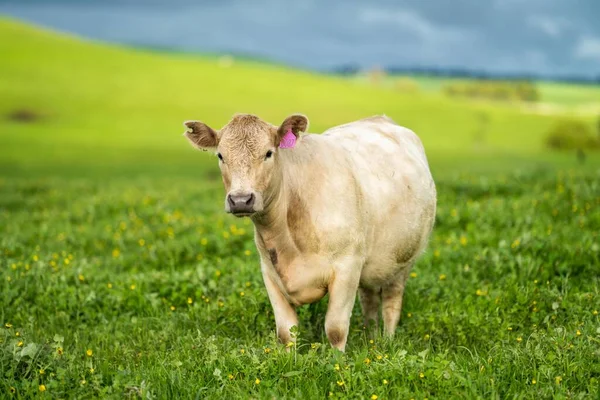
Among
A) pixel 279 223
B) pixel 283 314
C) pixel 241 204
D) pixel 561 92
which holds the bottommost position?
pixel 561 92

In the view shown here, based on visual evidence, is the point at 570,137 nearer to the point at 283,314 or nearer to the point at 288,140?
the point at 283,314

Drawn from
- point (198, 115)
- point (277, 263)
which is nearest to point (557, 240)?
point (277, 263)

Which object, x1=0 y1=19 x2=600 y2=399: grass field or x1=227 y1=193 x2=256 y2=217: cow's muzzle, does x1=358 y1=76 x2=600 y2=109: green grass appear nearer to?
Result: x1=0 y1=19 x2=600 y2=399: grass field

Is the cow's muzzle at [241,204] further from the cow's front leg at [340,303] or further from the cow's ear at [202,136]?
the cow's front leg at [340,303]

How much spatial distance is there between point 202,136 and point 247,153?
692 mm

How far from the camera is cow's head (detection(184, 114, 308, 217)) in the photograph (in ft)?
21.4

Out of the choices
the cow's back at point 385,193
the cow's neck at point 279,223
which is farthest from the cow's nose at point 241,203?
the cow's back at point 385,193

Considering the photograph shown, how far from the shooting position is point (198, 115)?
9594 centimetres

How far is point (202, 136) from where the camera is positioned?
7.21 m

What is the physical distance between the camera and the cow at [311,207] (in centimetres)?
685

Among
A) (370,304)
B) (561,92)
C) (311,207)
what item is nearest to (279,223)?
(311,207)

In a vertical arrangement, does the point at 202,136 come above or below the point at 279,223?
above

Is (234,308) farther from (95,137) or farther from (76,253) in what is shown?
Answer: (95,137)

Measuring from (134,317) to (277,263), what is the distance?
2.77 meters
